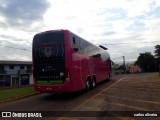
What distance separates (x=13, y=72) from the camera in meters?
50.6

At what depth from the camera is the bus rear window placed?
→ 493 inches

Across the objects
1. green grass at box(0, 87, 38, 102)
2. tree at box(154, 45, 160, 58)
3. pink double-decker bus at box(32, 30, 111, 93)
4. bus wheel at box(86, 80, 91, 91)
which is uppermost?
tree at box(154, 45, 160, 58)

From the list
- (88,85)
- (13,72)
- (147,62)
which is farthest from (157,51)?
(88,85)

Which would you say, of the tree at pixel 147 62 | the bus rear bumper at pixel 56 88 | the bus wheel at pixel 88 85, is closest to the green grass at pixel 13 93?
the bus rear bumper at pixel 56 88

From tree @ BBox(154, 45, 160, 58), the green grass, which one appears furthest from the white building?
tree @ BBox(154, 45, 160, 58)

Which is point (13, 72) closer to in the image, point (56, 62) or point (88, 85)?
point (88, 85)

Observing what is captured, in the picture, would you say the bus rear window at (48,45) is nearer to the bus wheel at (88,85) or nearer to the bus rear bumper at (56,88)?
the bus rear bumper at (56,88)

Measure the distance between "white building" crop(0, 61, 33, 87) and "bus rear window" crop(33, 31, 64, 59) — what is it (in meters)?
34.0

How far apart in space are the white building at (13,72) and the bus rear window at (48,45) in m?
34.0

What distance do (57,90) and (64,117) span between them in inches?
168

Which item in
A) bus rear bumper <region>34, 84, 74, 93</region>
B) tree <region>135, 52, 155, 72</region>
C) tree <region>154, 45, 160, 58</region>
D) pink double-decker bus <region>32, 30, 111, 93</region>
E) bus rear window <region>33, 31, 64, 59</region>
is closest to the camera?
bus rear bumper <region>34, 84, 74, 93</region>

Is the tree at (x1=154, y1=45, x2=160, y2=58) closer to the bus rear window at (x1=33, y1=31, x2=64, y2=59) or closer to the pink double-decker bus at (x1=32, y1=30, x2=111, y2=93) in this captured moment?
the pink double-decker bus at (x1=32, y1=30, x2=111, y2=93)

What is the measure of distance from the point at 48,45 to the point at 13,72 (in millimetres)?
40292

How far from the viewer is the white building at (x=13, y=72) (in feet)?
160
